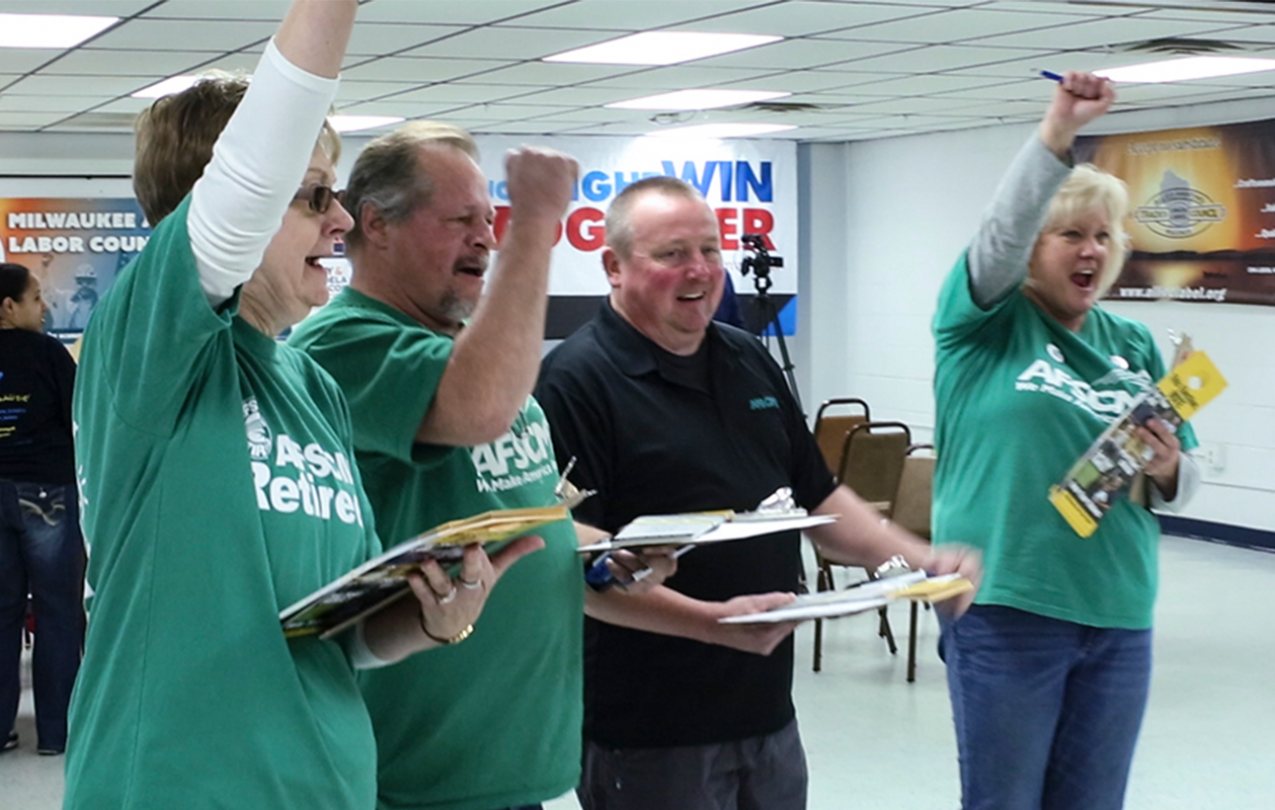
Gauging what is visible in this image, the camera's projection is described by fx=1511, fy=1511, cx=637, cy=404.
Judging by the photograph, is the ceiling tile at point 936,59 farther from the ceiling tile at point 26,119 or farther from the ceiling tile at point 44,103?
the ceiling tile at point 26,119

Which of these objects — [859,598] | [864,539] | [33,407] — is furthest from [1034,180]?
[33,407]

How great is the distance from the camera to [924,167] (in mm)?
11250

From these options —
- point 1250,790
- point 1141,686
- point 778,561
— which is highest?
point 778,561

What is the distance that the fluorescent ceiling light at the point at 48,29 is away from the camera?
5.69 metres

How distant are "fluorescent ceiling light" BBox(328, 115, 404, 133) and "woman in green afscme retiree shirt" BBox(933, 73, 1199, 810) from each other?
727 centimetres

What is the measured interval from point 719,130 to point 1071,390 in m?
8.41

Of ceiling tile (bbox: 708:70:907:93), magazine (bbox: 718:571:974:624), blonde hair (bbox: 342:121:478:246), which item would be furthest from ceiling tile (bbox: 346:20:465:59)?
magazine (bbox: 718:571:974:624)

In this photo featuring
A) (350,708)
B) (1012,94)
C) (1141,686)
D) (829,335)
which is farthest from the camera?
(829,335)

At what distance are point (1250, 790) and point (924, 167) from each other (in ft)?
24.6

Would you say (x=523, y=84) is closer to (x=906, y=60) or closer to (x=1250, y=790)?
(x=906, y=60)

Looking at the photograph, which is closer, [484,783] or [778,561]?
[484,783]

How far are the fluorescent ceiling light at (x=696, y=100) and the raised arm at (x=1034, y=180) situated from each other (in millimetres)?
6066

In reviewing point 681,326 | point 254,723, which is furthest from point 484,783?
point 681,326

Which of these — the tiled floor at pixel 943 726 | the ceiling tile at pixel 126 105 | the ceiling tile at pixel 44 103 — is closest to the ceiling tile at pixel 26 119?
the ceiling tile at pixel 44 103
